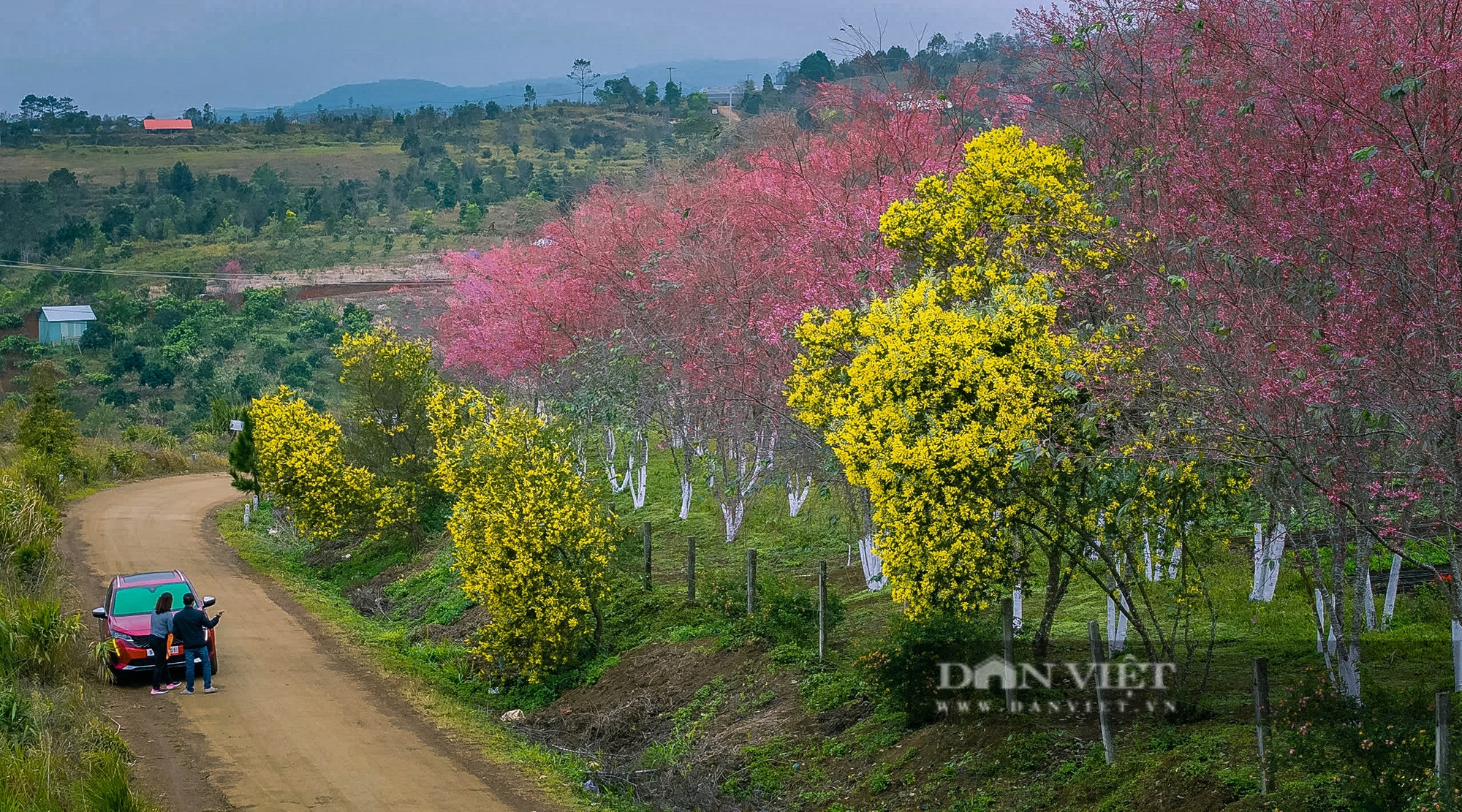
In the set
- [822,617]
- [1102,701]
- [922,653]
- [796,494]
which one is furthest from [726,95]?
[1102,701]

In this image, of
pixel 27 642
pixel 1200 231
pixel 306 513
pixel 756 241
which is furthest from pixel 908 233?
pixel 306 513

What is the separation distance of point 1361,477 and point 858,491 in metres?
9.90

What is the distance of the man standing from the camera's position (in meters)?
15.4

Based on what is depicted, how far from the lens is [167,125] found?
4845 inches

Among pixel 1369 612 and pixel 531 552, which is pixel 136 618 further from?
pixel 1369 612

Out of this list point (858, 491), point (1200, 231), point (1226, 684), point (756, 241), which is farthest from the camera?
point (756, 241)

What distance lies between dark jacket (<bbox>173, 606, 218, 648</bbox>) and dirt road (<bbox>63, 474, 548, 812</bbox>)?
28.9 inches

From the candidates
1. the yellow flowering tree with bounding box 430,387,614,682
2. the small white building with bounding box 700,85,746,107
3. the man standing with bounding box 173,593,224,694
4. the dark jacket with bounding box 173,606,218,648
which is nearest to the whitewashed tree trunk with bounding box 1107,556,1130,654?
the yellow flowering tree with bounding box 430,387,614,682

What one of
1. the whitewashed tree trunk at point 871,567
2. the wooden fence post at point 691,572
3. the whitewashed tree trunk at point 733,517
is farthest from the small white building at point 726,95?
the whitewashed tree trunk at point 871,567

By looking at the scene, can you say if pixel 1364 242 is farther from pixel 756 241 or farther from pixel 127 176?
pixel 127 176

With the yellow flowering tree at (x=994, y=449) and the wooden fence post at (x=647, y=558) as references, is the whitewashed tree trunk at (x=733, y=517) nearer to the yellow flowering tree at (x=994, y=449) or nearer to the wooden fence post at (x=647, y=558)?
the wooden fence post at (x=647, y=558)

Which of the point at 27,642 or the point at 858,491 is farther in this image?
the point at 858,491

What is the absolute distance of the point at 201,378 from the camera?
57.7 meters

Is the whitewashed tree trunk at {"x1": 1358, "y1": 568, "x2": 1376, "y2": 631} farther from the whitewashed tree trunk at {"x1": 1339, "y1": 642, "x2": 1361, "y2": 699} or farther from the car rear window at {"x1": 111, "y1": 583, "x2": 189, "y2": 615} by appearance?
the car rear window at {"x1": 111, "y1": 583, "x2": 189, "y2": 615}
